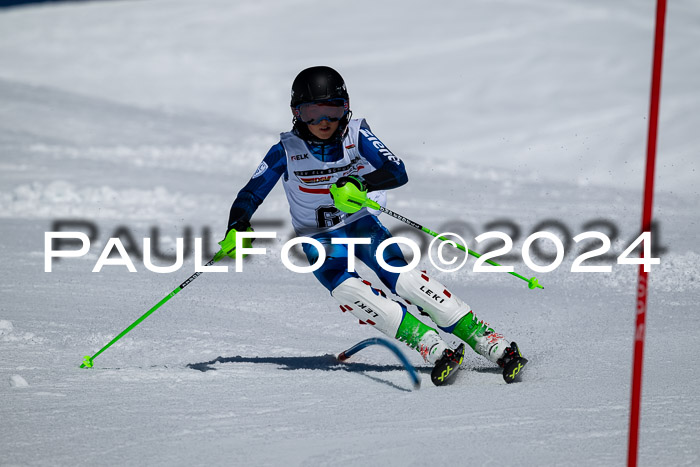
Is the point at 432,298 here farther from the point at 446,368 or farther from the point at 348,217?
the point at 348,217

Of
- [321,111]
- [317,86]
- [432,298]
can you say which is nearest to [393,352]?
[432,298]

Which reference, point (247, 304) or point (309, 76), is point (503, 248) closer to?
point (247, 304)

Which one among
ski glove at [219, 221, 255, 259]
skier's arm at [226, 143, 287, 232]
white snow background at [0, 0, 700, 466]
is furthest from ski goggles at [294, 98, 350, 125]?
white snow background at [0, 0, 700, 466]

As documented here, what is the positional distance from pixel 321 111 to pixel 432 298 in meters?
1.20

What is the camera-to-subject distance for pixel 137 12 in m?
32.2

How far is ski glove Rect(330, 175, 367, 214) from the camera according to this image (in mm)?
4840

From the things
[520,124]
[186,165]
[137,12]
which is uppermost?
[137,12]

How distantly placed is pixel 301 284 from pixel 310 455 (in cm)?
474

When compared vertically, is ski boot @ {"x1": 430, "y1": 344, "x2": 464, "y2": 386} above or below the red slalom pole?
below

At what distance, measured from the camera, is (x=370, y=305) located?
15.8 ft

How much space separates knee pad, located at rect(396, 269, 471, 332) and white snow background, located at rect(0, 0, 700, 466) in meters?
0.35

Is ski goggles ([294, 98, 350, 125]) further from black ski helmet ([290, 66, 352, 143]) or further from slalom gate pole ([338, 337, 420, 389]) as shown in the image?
slalom gate pole ([338, 337, 420, 389])

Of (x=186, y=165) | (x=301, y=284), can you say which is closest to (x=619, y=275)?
(x=301, y=284)

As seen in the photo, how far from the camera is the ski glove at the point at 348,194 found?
4840mm
